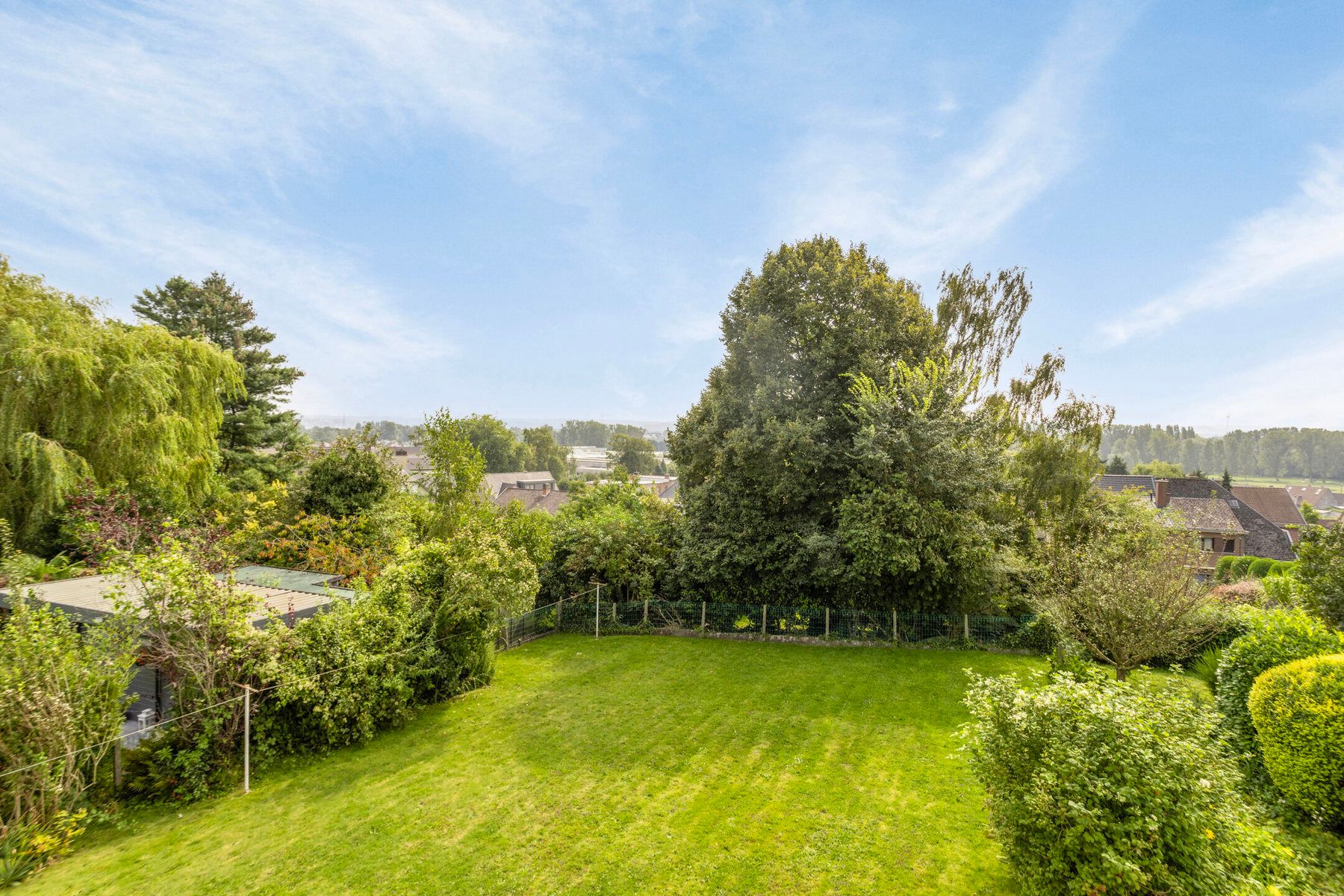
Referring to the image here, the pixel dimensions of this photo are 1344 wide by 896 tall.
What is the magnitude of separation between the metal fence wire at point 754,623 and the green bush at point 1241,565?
20.5 m

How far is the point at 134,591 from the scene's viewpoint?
889cm

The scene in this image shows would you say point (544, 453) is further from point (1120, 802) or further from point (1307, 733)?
point (1120, 802)

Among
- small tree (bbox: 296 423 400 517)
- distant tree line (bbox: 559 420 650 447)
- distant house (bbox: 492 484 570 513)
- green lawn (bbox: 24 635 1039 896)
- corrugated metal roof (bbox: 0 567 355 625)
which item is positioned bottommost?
green lawn (bbox: 24 635 1039 896)

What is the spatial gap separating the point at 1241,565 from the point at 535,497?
44.8m

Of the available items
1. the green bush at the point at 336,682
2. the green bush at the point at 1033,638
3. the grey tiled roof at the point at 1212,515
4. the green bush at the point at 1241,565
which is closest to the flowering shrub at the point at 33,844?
the green bush at the point at 336,682

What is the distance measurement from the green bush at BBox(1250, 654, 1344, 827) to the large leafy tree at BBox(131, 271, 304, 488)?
27.4 metres

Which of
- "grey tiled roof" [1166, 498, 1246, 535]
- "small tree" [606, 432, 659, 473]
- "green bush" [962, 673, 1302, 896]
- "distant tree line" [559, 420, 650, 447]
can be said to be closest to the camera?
"green bush" [962, 673, 1302, 896]

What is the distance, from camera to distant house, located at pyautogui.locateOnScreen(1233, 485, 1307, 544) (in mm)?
42406

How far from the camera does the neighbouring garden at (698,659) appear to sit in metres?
5.44

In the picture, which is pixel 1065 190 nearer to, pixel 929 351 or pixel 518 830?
pixel 929 351

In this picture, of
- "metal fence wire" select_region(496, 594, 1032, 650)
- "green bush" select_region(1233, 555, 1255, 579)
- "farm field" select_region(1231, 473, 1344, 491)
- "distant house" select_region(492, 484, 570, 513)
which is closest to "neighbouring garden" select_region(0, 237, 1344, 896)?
"metal fence wire" select_region(496, 594, 1032, 650)

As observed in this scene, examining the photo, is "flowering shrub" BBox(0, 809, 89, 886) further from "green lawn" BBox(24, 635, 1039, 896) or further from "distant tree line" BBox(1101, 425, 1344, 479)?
"distant tree line" BBox(1101, 425, 1344, 479)

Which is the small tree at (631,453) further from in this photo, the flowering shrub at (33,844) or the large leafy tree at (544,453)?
the flowering shrub at (33,844)

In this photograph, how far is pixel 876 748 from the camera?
8609 mm
